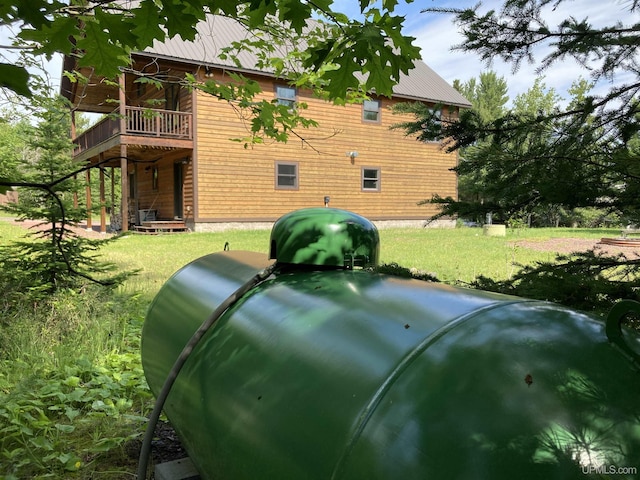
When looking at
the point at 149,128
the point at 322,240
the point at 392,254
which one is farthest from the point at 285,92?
the point at 322,240

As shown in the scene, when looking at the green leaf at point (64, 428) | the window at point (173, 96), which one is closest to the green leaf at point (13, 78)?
the green leaf at point (64, 428)

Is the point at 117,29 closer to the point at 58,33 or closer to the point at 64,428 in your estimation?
the point at 58,33

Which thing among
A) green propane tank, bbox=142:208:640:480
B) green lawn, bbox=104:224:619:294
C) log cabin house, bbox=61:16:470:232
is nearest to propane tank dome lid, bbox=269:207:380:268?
green propane tank, bbox=142:208:640:480

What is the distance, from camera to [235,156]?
18062mm

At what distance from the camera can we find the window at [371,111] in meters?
20.4

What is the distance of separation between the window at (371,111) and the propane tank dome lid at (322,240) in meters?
18.6

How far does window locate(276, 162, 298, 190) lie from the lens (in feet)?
62.2

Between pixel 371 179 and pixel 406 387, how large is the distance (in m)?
20.1

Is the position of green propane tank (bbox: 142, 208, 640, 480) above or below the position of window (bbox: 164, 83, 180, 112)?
below

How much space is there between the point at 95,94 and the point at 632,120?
76.6ft

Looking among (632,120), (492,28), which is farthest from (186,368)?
(632,120)

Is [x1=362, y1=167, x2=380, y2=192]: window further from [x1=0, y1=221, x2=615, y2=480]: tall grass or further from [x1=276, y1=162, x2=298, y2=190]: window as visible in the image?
[x1=0, y1=221, x2=615, y2=480]: tall grass

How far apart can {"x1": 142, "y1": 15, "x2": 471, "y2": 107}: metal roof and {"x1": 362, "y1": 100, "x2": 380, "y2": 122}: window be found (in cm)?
103

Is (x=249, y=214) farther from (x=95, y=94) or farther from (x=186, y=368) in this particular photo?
(x=186, y=368)
